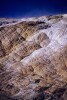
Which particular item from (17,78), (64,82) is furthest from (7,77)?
(64,82)

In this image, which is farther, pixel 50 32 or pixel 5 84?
pixel 50 32

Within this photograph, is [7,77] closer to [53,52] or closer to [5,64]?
[5,64]

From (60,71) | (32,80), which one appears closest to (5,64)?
(32,80)

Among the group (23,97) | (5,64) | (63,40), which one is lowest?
(23,97)

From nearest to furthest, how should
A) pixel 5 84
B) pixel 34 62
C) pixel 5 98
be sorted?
1. pixel 5 98
2. pixel 5 84
3. pixel 34 62

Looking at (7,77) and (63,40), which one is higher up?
(63,40)

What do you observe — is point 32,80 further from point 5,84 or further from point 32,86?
point 5,84

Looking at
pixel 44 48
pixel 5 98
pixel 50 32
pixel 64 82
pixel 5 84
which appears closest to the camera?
pixel 5 98
